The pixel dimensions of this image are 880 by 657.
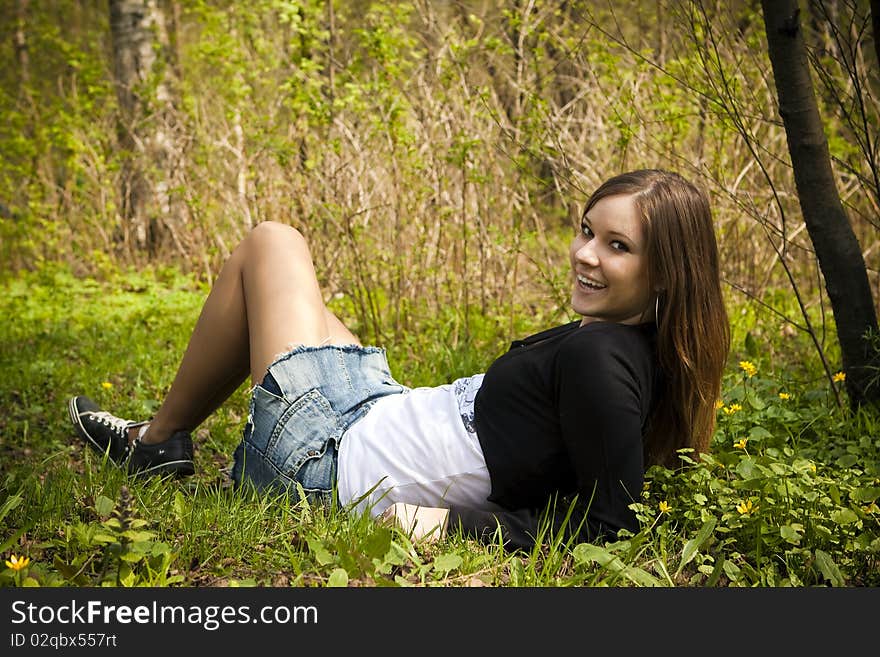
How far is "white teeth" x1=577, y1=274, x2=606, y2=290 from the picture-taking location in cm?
229

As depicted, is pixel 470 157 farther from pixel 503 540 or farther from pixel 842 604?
pixel 842 604

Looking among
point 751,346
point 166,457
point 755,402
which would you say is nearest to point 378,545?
point 166,457

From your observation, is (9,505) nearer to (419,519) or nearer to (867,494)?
(419,519)

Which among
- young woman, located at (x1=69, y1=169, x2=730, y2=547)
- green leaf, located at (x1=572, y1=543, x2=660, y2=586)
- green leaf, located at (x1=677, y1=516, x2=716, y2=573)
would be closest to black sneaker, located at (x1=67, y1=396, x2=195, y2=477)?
young woman, located at (x1=69, y1=169, x2=730, y2=547)

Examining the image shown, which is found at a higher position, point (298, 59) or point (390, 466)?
point (298, 59)

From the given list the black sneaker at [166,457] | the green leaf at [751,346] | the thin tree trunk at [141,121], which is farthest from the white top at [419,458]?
the thin tree trunk at [141,121]

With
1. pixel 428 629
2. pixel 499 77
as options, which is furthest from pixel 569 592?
pixel 499 77

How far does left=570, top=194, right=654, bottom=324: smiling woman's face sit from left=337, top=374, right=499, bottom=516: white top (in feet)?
1.28

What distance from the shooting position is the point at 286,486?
2.49 metres

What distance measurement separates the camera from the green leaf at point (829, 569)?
85.3 inches

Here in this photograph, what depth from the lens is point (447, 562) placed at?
2.07 metres

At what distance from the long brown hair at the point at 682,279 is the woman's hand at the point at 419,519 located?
67cm

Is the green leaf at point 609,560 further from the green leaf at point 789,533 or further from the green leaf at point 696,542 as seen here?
the green leaf at point 789,533

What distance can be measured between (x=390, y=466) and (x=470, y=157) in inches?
107
